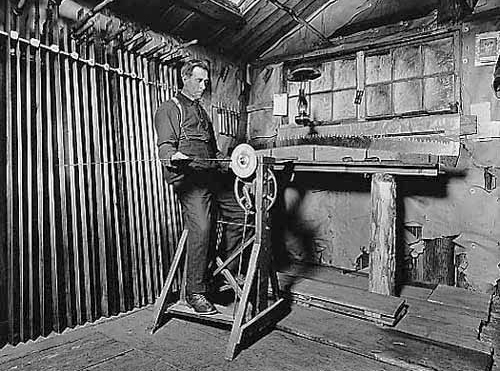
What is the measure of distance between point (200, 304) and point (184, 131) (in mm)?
1169

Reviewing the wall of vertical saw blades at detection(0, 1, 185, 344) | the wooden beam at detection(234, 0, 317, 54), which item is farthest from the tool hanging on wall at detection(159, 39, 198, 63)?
the wooden beam at detection(234, 0, 317, 54)

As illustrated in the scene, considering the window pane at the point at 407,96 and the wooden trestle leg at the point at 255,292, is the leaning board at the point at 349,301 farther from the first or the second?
the window pane at the point at 407,96

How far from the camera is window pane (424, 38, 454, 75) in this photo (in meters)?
3.48

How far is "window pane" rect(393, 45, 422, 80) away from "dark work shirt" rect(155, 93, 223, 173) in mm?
1964

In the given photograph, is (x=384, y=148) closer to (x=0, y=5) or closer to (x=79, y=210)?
(x=79, y=210)

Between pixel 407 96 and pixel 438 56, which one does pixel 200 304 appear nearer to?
pixel 407 96

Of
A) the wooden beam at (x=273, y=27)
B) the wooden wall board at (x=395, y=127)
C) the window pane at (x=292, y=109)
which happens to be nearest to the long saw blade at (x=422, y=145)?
the wooden wall board at (x=395, y=127)

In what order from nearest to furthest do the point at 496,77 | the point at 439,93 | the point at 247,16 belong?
the point at 496,77, the point at 439,93, the point at 247,16

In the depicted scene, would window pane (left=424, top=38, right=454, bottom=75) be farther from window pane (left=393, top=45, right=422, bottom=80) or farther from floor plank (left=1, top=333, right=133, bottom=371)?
floor plank (left=1, top=333, right=133, bottom=371)

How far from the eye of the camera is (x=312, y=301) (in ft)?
9.75

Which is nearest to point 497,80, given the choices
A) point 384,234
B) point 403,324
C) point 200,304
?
point 384,234

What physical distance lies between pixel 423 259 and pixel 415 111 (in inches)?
53.2

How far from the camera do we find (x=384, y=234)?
10.1 ft

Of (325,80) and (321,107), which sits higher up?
(325,80)
